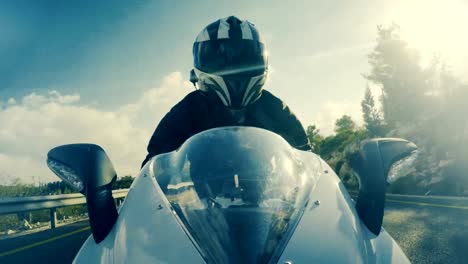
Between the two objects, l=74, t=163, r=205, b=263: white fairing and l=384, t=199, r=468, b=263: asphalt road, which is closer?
l=74, t=163, r=205, b=263: white fairing

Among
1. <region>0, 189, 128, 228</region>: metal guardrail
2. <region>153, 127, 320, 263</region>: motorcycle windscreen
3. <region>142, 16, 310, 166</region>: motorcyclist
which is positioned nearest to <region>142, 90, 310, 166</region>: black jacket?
<region>142, 16, 310, 166</region>: motorcyclist

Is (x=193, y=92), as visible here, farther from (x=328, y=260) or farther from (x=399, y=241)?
(x=399, y=241)

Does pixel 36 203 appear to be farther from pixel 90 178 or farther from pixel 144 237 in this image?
pixel 144 237

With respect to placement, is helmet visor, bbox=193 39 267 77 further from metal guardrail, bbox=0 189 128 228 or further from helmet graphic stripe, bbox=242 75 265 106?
metal guardrail, bbox=0 189 128 228

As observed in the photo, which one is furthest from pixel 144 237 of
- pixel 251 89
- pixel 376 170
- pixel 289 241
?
pixel 251 89

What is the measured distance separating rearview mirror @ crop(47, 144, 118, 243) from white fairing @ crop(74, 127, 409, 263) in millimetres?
67

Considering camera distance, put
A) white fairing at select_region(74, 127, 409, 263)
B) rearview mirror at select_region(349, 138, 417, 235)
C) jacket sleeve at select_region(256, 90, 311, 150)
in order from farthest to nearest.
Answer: jacket sleeve at select_region(256, 90, 311, 150), rearview mirror at select_region(349, 138, 417, 235), white fairing at select_region(74, 127, 409, 263)

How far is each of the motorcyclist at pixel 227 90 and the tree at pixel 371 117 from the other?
6444 centimetres

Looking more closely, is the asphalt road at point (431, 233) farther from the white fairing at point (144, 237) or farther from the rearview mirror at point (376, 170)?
the white fairing at point (144, 237)

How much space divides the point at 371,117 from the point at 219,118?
247 feet

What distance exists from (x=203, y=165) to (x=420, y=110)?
6404cm

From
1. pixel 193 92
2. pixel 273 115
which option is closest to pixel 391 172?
pixel 273 115

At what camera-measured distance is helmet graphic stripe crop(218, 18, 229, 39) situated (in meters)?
4.05

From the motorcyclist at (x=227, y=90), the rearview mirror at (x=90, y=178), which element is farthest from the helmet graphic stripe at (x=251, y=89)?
the rearview mirror at (x=90, y=178)
